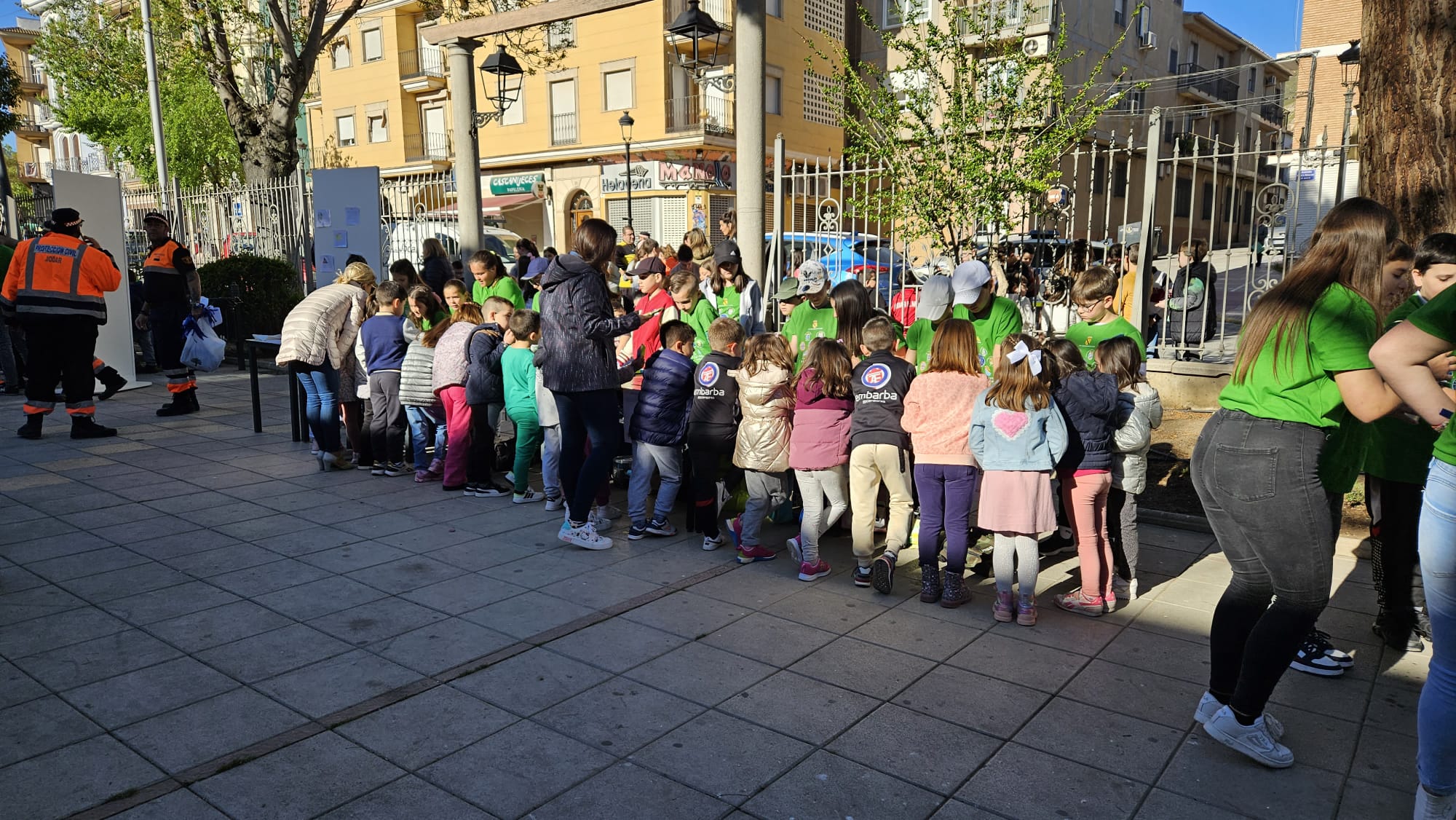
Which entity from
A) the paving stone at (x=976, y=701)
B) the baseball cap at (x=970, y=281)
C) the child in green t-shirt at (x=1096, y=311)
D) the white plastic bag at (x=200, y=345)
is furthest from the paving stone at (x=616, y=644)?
the white plastic bag at (x=200, y=345)

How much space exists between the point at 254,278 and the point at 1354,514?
44.4 feet

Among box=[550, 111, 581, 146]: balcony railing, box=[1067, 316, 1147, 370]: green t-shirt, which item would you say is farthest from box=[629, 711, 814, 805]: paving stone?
box=[550, 111, 581, 146]: balcony railing

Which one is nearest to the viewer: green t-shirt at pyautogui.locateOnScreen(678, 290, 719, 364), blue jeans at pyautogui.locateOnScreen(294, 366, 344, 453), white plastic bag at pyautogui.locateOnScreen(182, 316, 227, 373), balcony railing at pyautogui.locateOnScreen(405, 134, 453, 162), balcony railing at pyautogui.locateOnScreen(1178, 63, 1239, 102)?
green t-shirt at pyautogui.locateOnScreen(678, 290, 719, 364)

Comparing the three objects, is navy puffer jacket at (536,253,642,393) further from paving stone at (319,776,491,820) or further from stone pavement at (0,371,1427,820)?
paving stone at (319,776,491,820)

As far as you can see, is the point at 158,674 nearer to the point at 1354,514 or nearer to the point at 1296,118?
the point at 1354,514

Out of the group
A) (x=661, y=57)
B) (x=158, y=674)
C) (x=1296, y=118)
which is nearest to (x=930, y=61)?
(x=158, y=674)

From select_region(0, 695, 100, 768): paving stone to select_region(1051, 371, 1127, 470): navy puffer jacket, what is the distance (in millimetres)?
4271

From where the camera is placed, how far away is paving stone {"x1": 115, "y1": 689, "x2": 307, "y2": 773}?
3.31 metres

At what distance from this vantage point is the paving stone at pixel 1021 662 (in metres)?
3.94

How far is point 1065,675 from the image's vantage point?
3.97 meters

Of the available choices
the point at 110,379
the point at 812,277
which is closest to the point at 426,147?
the point at 110,379

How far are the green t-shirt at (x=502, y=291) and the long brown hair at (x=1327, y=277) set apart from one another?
6246 mm

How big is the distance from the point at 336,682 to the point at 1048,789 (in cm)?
277

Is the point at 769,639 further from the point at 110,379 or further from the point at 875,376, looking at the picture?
the point at 110,379
